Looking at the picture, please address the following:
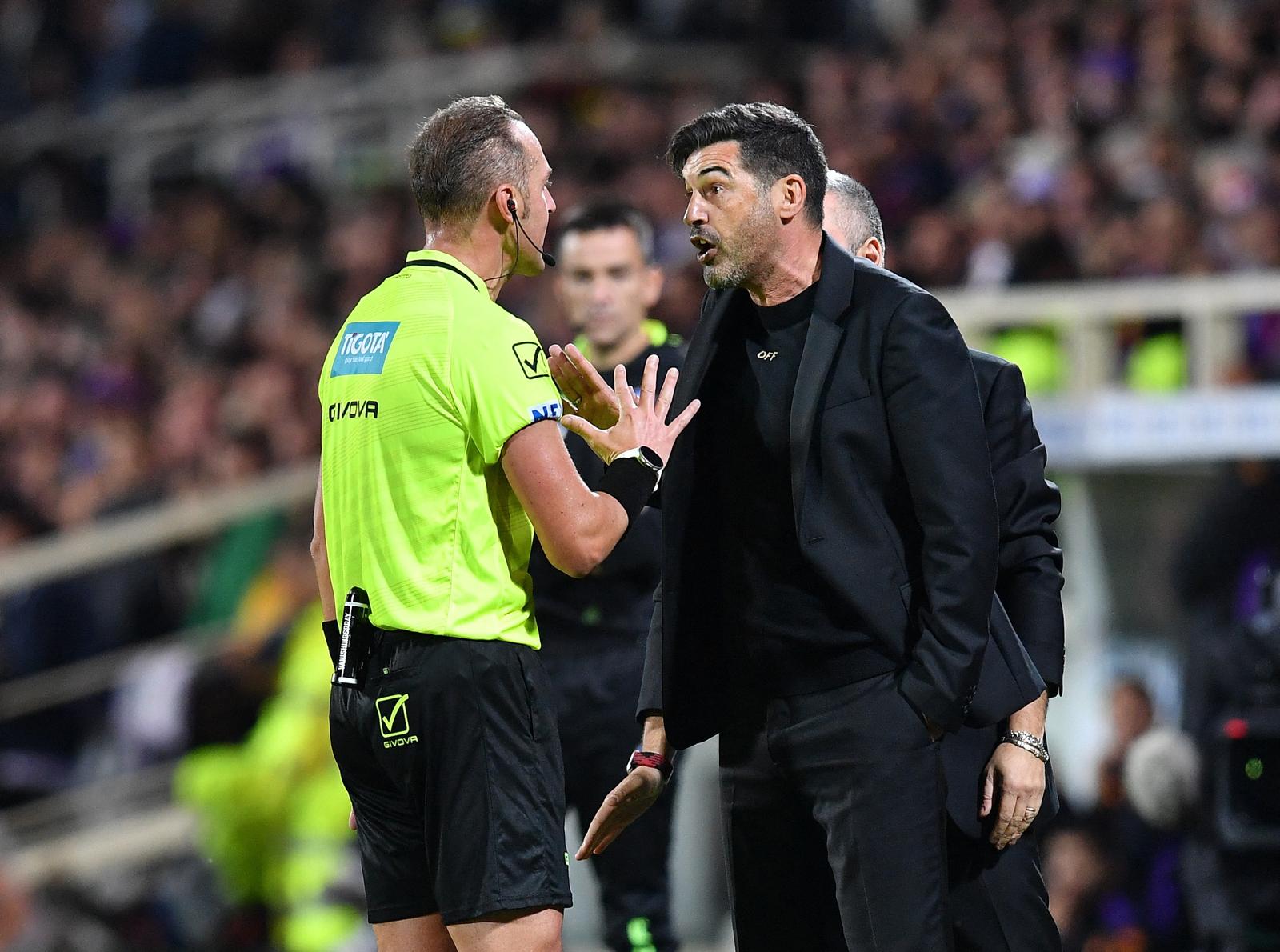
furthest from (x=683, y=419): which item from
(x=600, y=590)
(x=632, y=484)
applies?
(x=600, y=590)

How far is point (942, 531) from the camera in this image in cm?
317

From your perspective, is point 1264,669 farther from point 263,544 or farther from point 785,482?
point 263,544

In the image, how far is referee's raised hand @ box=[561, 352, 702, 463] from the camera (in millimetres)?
3328

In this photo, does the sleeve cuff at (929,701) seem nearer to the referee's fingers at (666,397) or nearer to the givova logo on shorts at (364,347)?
the referee's fingers at (666,397)

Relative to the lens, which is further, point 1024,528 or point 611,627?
point 611,627

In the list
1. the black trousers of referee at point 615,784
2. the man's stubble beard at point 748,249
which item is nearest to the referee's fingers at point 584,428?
the man's stubble beard at point 748,249

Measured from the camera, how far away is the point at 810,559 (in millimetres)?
3223

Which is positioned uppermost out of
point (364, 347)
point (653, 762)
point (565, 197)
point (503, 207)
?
point (565, 197)

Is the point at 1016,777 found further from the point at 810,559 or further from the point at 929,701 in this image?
the point at 810,559

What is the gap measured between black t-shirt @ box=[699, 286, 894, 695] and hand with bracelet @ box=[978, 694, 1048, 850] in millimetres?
320

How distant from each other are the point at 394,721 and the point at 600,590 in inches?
66.8

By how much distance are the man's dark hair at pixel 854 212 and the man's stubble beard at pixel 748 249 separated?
22.3 inches

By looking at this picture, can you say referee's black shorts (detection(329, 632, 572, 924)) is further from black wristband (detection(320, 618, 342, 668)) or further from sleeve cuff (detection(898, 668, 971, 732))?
sleeve cuff (detection(898, 668, 971, 732))

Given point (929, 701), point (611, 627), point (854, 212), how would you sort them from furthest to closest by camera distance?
point (611, 627) < point (854, 212) < point (929, 701)
